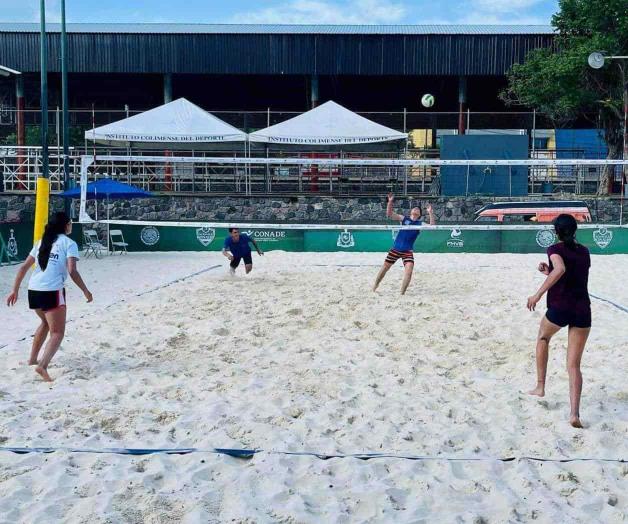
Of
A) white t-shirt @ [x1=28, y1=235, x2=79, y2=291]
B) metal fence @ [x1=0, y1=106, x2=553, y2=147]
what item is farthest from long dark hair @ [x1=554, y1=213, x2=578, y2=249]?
metal fence @ [x1=0, y1=106, x2=553, y2=147]

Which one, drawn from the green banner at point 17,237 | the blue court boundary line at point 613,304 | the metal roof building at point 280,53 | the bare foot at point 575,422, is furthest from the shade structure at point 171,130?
the bare foot at point 575,422

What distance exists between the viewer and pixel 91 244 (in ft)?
54.1

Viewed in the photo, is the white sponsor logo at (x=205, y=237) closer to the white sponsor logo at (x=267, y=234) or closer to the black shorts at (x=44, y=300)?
the white sponsor logo at (x=267, y=234)

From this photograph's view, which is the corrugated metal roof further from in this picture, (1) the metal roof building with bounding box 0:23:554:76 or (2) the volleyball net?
(2) the volleyball net

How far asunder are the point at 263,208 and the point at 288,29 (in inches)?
386

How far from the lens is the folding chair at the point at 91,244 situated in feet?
54.1

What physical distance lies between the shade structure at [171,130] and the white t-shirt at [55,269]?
14.1 meters

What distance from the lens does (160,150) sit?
2186cm

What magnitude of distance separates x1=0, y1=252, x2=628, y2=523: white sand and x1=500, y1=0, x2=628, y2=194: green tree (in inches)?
565

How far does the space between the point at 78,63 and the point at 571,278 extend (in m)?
24.1

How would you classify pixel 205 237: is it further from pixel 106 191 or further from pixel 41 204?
pixel 41 204

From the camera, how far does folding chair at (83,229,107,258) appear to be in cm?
1648

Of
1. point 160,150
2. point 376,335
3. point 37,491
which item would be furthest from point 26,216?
point 37,491

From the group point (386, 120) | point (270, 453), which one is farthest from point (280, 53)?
point (270, 453)
